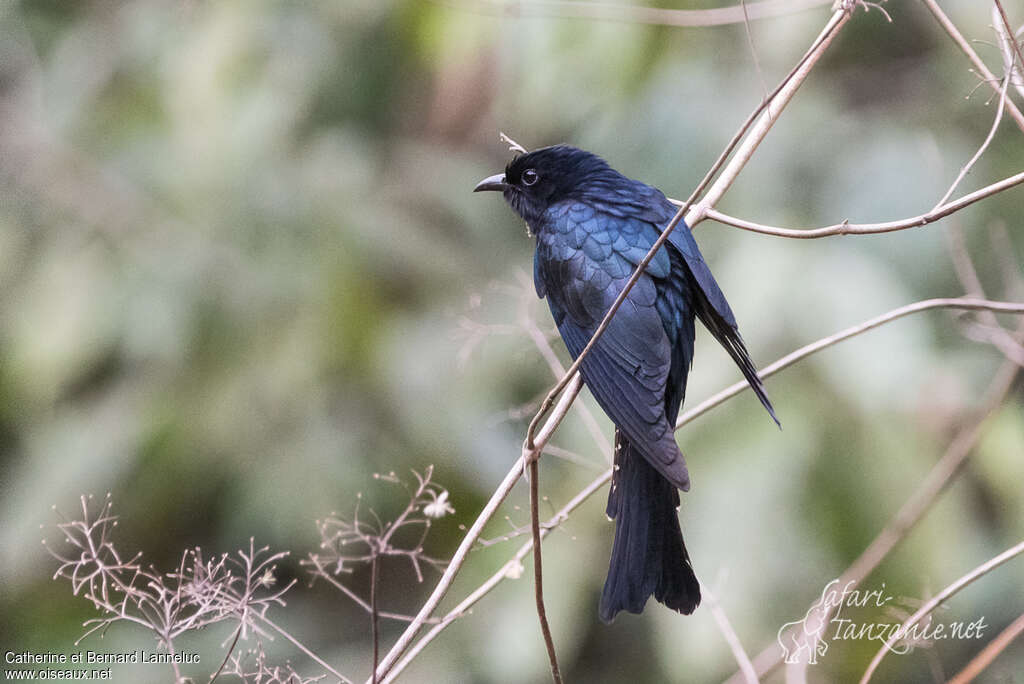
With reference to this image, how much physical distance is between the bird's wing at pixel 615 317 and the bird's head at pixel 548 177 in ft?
0.92

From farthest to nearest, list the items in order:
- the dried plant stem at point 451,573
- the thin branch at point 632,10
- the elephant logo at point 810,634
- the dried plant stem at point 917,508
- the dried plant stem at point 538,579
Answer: the thin branch at point 632,10 → the dried plant stem at point 917,508 → the elephant logo at point 810,634 → the dried plant stem at point 451,573 → the dried plant stem at point 538,579

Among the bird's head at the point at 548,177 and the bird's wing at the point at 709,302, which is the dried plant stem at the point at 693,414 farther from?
the bird's head at the point at 548,177

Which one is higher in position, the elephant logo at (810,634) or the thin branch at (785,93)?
the thin branch at (785,93)

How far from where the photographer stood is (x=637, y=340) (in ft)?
8.06

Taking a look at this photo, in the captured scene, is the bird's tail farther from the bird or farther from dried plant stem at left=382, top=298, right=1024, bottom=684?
dried plant stem at left=382, top=298, right=1024, bottom=684

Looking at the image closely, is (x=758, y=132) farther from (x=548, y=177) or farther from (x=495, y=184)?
(x=495, y=184)

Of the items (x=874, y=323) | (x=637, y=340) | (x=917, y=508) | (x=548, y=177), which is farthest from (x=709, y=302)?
(x=917, y=508)

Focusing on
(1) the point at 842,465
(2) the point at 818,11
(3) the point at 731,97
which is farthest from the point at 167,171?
(1) the point at 842,465

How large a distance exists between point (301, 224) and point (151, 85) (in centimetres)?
125

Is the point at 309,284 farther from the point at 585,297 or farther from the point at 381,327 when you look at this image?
the point at 585,297

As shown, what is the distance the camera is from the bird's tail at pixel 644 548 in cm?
219

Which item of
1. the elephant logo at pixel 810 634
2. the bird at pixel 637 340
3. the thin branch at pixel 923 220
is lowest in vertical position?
the elephant logo at pixel 810 634

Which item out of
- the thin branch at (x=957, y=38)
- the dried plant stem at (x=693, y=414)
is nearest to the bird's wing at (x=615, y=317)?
the dried plant stem at (x=693, y=414)

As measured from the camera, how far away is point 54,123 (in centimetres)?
571
